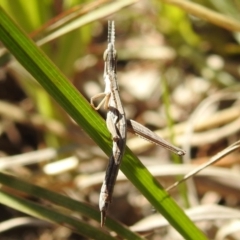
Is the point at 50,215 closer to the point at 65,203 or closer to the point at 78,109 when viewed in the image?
the point at 65,203

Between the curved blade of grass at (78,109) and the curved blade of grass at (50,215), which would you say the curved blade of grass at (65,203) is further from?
the curved blade of grass at (78,109)

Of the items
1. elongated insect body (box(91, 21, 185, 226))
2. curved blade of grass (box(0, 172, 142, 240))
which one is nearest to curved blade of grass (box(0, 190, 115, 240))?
curved blade of grass (box(0, 172, 142, 240))

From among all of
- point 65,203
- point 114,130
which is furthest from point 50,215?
point 114,130

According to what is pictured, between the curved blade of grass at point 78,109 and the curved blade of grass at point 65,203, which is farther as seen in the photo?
the curved blade of grass at point 65,203

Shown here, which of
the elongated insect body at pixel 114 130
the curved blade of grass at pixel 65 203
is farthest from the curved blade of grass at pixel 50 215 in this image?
the elongated insect body at pixel 114 130

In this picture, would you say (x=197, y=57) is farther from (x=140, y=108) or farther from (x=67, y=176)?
(x=67, y=176)
